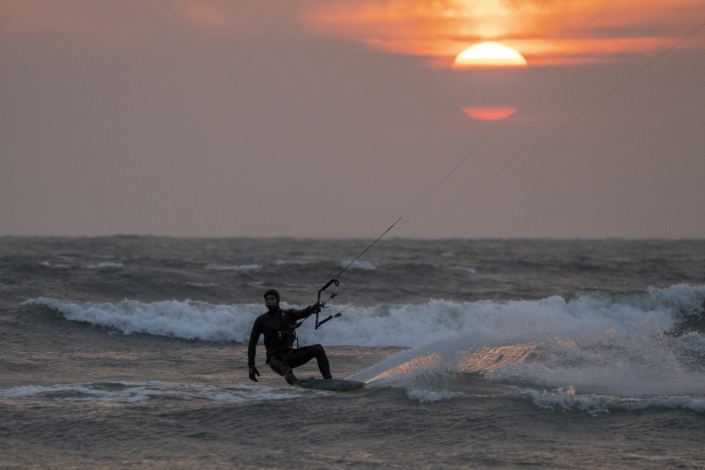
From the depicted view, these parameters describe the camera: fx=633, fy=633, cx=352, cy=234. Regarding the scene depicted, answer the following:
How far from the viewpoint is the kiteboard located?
31.1 feet

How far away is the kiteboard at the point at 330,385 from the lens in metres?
9.48

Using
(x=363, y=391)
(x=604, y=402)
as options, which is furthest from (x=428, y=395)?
(x=604, y=402)

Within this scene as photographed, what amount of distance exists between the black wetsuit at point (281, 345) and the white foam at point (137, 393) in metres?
0.45

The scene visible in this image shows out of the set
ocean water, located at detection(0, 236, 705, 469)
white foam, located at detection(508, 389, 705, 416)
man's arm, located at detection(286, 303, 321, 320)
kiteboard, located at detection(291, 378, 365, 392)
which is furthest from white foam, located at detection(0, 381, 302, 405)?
white foam, located at detection(508, 389, 705, 416)

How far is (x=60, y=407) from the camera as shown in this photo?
8.59m

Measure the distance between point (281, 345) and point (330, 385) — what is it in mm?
977

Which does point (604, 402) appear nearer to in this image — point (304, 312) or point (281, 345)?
point (304, 312)

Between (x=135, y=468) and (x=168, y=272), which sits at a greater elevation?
(x=168, y=272)

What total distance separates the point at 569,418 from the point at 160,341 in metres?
11.3

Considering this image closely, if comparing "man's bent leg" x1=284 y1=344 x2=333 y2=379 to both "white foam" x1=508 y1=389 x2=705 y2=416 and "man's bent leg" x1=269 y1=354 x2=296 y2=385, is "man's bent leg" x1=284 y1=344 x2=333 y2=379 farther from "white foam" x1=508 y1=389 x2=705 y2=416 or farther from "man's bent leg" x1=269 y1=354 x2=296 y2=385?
"white foam" x1=508 y1=389 x2=705 y2=416

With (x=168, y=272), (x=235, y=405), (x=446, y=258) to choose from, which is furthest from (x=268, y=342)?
(x=446, y=258)

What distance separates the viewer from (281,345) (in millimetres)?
9742

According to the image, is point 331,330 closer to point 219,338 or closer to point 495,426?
point 219,338

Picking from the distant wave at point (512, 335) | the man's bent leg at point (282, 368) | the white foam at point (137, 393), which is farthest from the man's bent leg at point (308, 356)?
the distant wave at point (512, 335)
